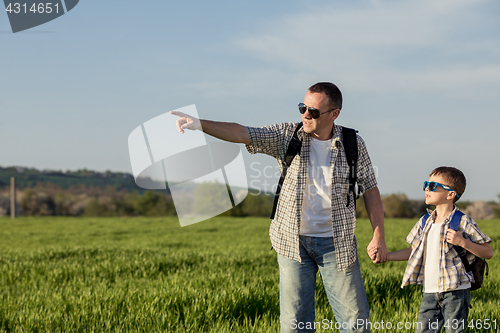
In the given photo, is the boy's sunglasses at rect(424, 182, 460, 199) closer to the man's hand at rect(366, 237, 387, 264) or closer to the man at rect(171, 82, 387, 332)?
the man at rect(171, 82, 387, 332)

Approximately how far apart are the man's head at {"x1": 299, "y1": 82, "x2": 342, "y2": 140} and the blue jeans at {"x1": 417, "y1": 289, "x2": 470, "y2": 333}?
1.80m

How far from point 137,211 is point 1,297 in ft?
135

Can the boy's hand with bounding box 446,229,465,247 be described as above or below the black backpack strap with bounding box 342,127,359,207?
below

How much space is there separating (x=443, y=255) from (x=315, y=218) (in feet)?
3.82

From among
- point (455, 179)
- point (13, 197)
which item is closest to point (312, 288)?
point (455, 179)

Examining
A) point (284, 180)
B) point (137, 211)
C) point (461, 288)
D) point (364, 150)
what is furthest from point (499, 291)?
point (137, 211)

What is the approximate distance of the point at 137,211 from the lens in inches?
1875

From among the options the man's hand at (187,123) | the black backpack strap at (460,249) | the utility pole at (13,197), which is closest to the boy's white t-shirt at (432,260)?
the black backpack strap at (460,249)

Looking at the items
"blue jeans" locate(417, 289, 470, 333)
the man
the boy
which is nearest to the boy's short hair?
the boy

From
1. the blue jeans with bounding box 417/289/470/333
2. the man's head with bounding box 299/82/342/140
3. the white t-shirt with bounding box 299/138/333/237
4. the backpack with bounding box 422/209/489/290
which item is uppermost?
the man's head with bounding box 299/82/342/140

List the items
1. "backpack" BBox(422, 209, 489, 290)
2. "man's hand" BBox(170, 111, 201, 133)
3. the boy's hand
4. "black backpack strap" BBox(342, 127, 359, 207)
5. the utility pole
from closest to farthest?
"man's hand" BBox(170, 111, 201, 133) → the boy's hand → "backpack" BBox(422, 209, 489, 290) → "black backpack strap" BBox(342, 127, 359, 207) → the utility pole

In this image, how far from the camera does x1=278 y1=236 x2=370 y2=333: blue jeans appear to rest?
367 centimetres

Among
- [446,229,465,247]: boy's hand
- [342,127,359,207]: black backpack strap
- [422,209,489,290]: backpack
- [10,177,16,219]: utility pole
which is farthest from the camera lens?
[10,177,16,219]: utility pole

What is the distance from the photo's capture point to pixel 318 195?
3729mm
